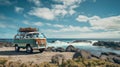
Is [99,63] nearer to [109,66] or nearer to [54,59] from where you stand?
[109,66]

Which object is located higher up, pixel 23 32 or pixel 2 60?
pixel 23 32

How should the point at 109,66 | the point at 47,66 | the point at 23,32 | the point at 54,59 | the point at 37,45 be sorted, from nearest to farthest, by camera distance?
1. the point at 47,66
2. the point at 109,66
3. the point at 54,59
4. the point at 37,45
5. the point at 23,32

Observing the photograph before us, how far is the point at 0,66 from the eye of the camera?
36.2ft

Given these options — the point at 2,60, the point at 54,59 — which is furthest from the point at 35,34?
the point at 2,60

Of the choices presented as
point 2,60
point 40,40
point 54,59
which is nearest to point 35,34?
point 40,40

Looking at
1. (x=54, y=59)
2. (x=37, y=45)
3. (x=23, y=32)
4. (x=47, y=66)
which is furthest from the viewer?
(x=23, y=32)

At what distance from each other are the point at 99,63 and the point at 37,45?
12971 millimetres

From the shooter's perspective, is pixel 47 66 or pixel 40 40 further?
pixel 40 40

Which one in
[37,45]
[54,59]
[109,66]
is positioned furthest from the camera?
[37,45]

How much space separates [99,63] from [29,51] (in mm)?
14041

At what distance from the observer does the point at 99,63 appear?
11.4 m

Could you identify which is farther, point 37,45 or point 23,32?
point 23,32

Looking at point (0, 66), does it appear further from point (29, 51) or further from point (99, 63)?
point (29, 51)

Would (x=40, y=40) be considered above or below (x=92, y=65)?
above
